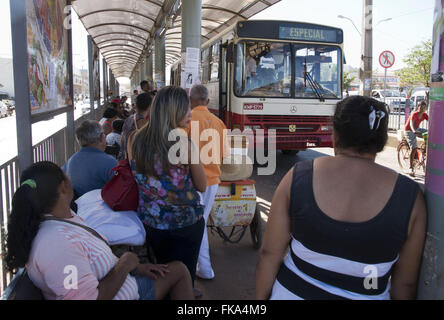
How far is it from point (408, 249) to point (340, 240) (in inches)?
12.4

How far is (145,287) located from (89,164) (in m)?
1.64

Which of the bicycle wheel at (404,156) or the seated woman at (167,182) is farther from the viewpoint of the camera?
the bicycle wheel at (404,156)

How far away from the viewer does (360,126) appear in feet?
5.46

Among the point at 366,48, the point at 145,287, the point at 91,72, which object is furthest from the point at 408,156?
→ the point at 145,287

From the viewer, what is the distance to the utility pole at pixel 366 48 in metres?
12.8

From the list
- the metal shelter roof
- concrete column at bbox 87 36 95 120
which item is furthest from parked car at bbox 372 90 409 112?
concrete column at bbox 87 36 95 120

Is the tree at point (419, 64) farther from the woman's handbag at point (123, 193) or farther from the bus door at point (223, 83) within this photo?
the woman's handbag at point (123, 193)

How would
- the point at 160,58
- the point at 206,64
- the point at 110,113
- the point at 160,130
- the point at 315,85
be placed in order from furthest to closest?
the point at 160,58 → the point at 206,64 → the point at 315,85 → the point at 110,113 → the point at 160,130

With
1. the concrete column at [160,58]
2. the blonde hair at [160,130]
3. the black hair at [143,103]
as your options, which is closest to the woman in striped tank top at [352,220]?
the blonde hair at [160,130]

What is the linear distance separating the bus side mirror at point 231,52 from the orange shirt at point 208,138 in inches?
196

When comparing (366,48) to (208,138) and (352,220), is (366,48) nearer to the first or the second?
(208,138)

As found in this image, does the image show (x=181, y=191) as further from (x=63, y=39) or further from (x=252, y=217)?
(x=63, y=39)

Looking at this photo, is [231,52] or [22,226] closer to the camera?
[22,226]

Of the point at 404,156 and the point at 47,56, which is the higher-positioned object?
the point at 47,56
